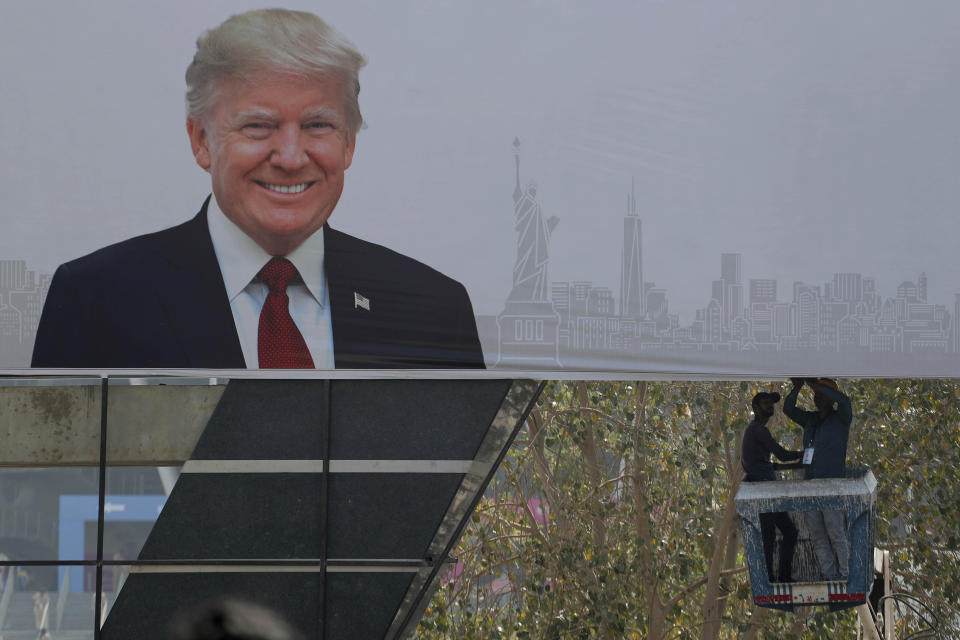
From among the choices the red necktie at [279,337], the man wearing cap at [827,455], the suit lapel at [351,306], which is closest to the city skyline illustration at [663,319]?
the man wearing cap at [827,455]

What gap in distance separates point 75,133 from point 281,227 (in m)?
1.08

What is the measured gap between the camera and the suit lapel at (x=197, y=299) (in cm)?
543

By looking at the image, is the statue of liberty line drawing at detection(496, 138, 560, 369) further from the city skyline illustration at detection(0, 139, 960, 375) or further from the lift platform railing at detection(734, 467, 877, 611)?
the lift platform railing at detection(734, 467, 877, 611)

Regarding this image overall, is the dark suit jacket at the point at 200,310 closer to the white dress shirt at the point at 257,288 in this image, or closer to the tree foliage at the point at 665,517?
the white dress shirt at the point at 257,288

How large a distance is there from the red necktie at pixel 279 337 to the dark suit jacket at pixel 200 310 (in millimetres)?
134

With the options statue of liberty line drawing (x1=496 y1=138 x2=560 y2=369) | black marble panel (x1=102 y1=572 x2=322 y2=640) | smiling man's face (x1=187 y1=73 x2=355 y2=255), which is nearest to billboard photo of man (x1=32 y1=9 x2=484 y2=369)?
smiling man's face (x1=187 y1=73 x2=355 y2=255)

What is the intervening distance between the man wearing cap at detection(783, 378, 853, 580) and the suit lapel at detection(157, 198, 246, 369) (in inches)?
103

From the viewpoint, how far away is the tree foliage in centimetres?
721

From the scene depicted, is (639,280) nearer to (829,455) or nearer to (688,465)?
(829,455)

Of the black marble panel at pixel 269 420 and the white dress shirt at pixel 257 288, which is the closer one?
the white dress shirt at pixel 257 288

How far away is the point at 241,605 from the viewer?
214 inches

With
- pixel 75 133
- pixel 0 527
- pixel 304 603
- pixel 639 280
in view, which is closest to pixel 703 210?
pixel 639 280

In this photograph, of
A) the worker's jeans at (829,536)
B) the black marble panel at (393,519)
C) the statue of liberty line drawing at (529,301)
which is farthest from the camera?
the black marble panel at (393,519)

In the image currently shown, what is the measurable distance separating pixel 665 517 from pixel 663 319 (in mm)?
2475
